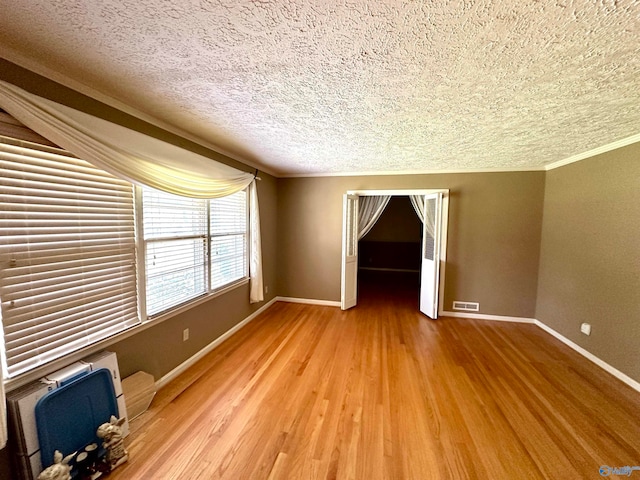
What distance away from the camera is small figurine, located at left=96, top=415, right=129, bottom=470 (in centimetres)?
136

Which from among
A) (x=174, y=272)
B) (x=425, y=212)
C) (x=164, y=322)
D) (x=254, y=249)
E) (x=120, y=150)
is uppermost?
(x=120, y=150)

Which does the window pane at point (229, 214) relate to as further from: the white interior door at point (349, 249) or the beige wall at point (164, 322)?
the white interior door at point (349, 249)

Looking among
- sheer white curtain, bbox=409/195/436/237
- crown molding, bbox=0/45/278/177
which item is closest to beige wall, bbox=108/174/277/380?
crown molding, bbox=0/45/278/177

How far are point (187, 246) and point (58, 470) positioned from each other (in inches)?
63.9

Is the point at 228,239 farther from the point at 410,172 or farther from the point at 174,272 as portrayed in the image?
the point at 410,172

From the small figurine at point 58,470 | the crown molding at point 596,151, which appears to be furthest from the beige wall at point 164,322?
the crown molding at point 596,151

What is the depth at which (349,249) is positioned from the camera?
395cm

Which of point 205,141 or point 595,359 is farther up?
point 205,141

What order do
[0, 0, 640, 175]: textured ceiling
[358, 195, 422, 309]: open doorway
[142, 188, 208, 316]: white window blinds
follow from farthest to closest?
[358, 195, 422, 309]: open doorway, [142, 188, 208, 316]: white window blinds, [0, 0, 640, 175]: textured ceiling

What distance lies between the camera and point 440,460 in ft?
4.79

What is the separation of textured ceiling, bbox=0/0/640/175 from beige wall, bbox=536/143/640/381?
57 cm

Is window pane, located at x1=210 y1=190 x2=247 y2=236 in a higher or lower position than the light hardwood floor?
higher

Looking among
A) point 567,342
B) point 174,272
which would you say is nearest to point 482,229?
point 567,342

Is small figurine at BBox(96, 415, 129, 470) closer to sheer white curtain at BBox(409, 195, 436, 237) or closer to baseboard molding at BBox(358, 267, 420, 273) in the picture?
sheer white curtain at BBox(409, 195, 436, 237)
